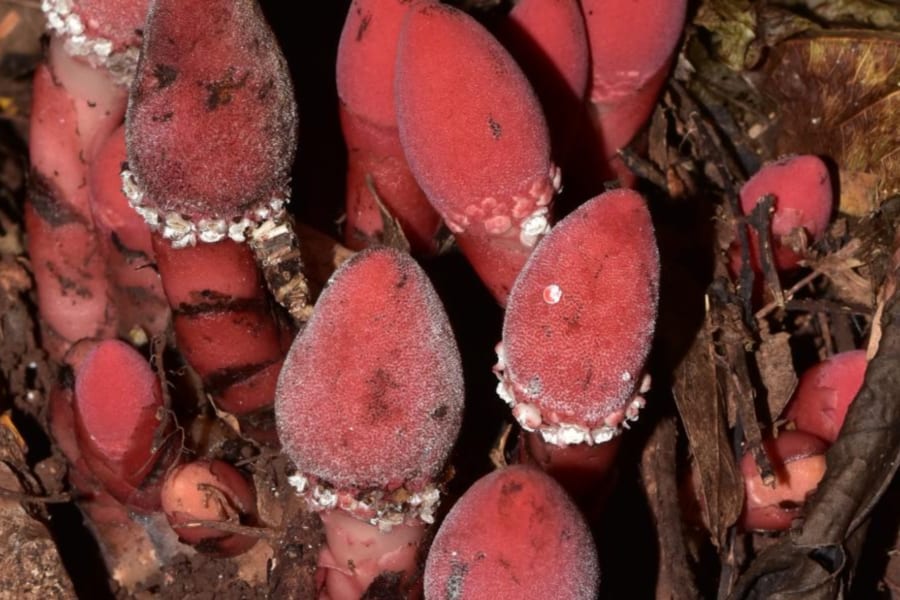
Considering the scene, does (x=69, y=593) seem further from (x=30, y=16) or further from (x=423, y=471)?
(x=30, y=16)

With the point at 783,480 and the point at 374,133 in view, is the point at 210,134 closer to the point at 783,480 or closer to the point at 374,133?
the point at 374,133

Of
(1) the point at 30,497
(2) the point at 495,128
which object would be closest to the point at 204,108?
(2) the point at 495,128

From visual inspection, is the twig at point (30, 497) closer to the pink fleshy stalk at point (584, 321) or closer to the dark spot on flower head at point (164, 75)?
the dark spot on flower head at point (164, 75)

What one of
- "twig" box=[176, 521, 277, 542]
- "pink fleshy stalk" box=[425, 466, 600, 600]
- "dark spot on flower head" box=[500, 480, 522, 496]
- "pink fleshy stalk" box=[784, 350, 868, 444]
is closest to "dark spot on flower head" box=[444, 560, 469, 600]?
"pink fleshy stalk" box=[425, 466, 600, 600]

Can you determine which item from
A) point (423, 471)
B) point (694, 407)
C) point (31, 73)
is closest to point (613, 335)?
point (423, 471)

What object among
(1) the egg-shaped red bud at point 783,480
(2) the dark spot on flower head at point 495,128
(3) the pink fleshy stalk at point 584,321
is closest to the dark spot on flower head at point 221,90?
(2) the dark spot on flower head at point 495,128

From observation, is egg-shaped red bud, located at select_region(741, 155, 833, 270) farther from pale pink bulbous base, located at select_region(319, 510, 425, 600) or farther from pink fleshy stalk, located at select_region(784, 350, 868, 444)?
pale pink bulbous base, located at select_region(319, 510, 425, 600)
